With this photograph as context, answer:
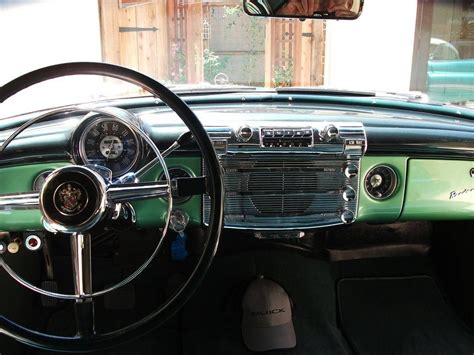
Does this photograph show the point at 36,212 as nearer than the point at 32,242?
Yes

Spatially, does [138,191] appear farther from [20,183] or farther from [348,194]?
[348,194]

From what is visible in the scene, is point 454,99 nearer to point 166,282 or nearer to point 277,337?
point 277,337

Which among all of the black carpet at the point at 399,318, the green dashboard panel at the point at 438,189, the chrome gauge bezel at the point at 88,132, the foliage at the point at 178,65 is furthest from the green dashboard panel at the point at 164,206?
the black carpet at the point at 399,318

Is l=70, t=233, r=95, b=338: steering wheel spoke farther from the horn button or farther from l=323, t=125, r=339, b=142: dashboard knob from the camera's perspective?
l=323, t=125, r=339, b=142: dashboard knob

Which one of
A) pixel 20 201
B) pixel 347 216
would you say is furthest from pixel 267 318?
pixel 20 201

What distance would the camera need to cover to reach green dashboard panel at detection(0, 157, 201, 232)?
2020 millimetres

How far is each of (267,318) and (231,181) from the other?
0.85m

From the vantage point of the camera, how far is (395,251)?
3.21m

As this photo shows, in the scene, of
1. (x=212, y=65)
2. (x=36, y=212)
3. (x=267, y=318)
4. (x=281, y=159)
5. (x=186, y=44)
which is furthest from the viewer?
(x=186, y=44)

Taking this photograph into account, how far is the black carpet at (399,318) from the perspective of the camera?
269 cm

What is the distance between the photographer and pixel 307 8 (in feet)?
7.15

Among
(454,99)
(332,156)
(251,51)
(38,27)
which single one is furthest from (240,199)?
(38,27)

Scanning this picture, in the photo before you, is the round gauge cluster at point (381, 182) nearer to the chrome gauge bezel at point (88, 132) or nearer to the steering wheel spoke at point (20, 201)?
the chrome gauge bezel at point (88, 132)

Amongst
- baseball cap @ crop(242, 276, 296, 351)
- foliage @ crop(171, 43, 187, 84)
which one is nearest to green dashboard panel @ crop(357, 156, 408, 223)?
baseball cap @ crop(242, 276, 296, 351)
